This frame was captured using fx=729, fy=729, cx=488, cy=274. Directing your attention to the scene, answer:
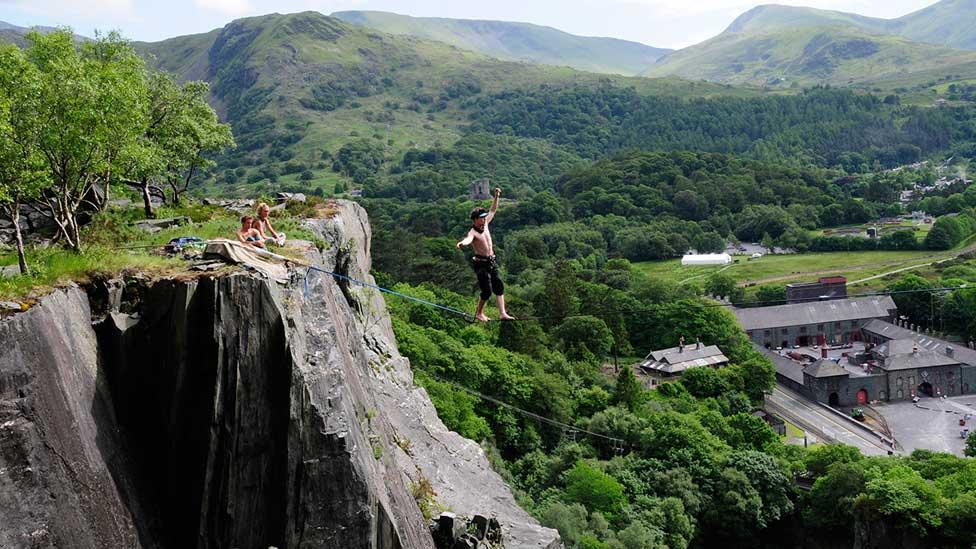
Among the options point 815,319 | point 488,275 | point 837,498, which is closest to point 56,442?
point 488,275

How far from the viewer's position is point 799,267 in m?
116

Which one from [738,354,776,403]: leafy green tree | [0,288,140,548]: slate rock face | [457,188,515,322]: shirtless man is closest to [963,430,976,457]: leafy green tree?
[738,354,776,403]: leafy green tree

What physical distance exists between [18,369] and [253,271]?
4.45m

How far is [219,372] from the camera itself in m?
13.9

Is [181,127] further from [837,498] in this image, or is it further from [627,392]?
[837,498]

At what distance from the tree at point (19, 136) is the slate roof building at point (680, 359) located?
5977 centimetres

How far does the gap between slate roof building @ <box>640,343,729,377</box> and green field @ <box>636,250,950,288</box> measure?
119ft

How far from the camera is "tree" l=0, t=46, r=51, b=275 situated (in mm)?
15455

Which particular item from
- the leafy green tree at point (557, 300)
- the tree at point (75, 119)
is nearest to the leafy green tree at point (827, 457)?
the leafy green tree at point (557, 300)

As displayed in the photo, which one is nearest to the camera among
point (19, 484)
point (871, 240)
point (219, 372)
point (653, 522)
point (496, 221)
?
point (19, 484)

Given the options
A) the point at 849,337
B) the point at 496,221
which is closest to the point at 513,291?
the point at 849,337

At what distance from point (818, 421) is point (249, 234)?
2426 inches

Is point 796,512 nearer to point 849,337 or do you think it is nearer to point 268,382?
point 268,382

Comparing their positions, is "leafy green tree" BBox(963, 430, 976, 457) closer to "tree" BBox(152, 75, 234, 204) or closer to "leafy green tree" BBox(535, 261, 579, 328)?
"leafy green tree" BBox(535, 261, 579, 328)
